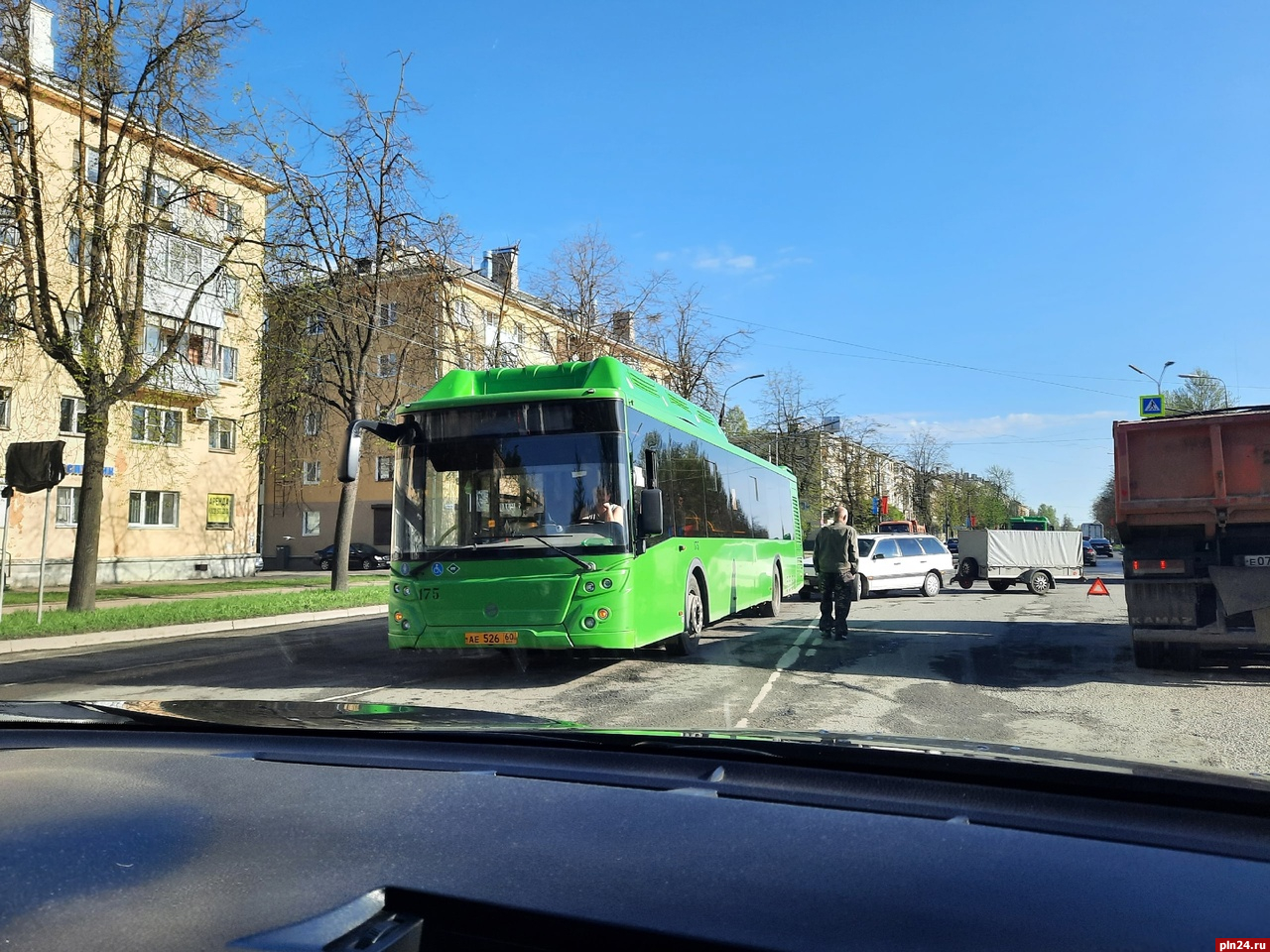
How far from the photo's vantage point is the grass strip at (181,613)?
15242 mm

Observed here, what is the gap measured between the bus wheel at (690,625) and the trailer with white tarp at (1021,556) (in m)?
16.4

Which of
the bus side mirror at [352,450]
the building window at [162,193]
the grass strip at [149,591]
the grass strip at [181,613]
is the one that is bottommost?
the grass strip at [181,613]

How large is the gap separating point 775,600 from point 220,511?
28.3m

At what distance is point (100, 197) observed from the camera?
17.4 m

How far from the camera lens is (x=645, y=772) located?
2.26 m

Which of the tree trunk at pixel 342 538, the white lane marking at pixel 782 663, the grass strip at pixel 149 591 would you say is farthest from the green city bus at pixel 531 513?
the grass strip at pixel 149 591

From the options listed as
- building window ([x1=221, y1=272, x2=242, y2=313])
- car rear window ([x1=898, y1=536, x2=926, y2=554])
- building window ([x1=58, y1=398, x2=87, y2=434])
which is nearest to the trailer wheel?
car rear window ([x1=898, y1=536, x2=926, y2=554])

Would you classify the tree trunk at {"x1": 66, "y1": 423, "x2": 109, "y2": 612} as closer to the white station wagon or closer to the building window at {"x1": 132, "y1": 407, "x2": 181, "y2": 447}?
the building window at {"x1": 132, "y1": 407, "x2": 181, "y2": 447}

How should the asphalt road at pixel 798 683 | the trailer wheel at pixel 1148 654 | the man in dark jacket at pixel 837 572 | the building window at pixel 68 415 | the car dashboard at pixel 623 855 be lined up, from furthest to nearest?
the building window at pixel 68 415, the man in dark jacket at pixel 837 572, the trailer wheel at pixel 1148 654, the asphalt road at pixel 798 683, the car dashboard at pixel 623 855

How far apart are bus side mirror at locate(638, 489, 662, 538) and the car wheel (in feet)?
64.8

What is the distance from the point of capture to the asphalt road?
23.7 ft

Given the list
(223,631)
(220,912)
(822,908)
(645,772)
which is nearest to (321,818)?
(220,912)

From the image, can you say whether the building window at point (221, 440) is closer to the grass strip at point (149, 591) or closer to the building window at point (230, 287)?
the grass strip at point (149, 591)

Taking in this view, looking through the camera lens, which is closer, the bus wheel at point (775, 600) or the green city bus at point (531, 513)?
the green city bus at point (531, 513)
